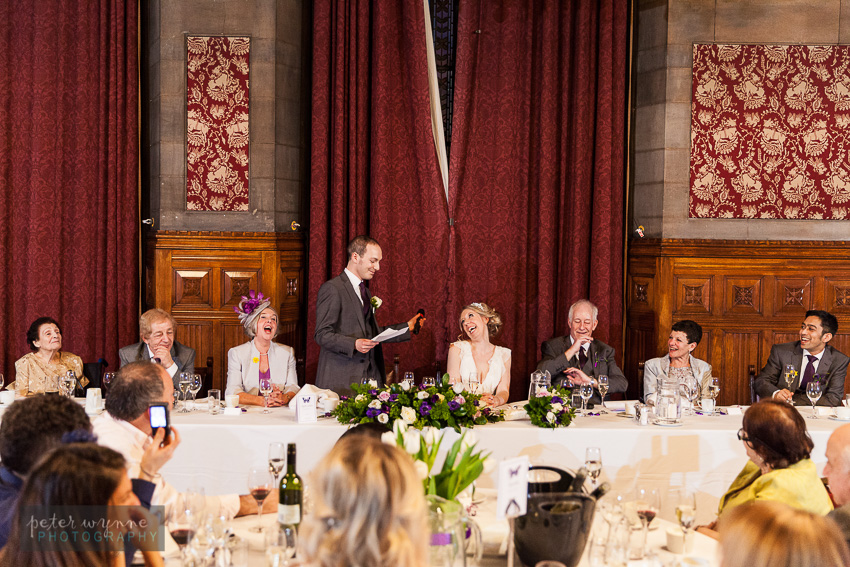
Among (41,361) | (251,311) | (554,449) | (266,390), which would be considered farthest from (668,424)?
(41,361)

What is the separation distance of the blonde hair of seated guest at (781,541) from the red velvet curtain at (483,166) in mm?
4316

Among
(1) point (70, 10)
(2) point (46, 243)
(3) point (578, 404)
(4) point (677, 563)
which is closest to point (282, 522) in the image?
(4) point (677, 563)

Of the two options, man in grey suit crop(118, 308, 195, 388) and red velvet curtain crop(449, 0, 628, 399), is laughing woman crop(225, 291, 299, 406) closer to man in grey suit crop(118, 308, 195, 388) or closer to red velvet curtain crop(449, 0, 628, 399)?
man in grey suit crop(118, 308, 195, 388)

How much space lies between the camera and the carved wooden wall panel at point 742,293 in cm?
557

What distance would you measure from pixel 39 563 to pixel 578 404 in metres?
2.53

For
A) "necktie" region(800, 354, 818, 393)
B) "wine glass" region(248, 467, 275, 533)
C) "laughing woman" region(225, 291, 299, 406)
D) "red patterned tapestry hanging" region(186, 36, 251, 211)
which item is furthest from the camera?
"red patterned tapestry hanging" region(186, 36, 251, 211)

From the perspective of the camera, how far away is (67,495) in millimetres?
1669

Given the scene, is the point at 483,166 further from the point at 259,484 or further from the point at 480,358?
the point at 259,484

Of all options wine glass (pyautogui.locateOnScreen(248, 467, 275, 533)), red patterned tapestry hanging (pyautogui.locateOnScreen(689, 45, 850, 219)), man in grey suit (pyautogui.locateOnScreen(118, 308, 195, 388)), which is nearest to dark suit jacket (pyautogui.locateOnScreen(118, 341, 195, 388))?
man in grey suit (pyautogui.locateOnScreen(118, 308, 195, 388))

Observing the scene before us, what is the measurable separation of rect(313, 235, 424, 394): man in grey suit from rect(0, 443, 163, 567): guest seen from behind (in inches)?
107

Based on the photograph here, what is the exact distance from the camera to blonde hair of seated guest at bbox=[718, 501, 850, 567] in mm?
1437

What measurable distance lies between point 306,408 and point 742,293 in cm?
346

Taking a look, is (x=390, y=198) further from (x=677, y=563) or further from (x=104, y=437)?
(x=677, y=563)

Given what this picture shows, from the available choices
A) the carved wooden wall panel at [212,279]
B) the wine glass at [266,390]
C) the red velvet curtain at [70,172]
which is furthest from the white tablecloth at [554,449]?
the red velvet curtain at [70,172]
